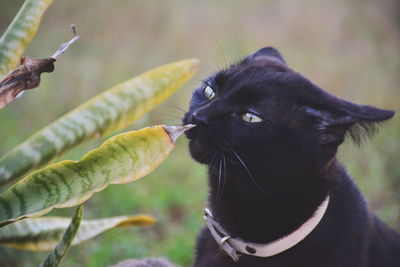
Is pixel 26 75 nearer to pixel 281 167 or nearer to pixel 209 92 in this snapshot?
pixel 209 92

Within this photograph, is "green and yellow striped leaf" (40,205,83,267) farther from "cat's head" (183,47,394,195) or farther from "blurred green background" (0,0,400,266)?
"blurred green background" (0,0,400,266)

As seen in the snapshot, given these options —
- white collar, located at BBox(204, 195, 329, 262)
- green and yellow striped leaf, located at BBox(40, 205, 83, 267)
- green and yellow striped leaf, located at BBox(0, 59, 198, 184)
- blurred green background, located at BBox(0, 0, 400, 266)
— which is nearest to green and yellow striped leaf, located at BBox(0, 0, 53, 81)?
green and yellow striped leaf, located at BBox(0, 59, 198, 184)

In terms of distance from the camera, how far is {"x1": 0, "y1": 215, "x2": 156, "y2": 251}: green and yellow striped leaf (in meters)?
1.52

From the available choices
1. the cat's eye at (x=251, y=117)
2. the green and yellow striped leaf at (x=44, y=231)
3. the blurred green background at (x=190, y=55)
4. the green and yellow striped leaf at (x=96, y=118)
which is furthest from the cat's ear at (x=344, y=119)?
the blurred green background at (x=190, y=55)

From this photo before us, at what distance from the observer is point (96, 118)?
159cm

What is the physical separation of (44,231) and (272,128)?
799mm

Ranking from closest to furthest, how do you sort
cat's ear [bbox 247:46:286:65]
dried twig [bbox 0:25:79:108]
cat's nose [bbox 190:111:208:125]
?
1. dried twig [bbox 0:25:79:108]
2. cat's nose [bbox 190:111:208:125]
3. cat's ear [bbox 247:46:286:65]

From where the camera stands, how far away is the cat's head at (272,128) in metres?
1.41

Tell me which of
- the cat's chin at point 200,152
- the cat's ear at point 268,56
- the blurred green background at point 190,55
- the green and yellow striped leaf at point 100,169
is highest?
the cat's ear at point 268,56

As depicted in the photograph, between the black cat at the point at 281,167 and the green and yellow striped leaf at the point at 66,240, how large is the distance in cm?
41

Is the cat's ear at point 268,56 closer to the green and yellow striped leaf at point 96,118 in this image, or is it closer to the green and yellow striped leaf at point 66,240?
the green and yellow striped leaf at point 96,118

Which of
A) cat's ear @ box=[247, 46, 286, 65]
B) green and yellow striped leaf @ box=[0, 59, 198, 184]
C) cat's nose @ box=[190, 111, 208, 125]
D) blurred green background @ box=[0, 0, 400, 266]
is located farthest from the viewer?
blurred green background @ box=[0, 0, 400, 266]

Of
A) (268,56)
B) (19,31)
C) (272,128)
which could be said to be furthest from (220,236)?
(19,31)

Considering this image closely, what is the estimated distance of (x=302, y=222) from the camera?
1.50 m
